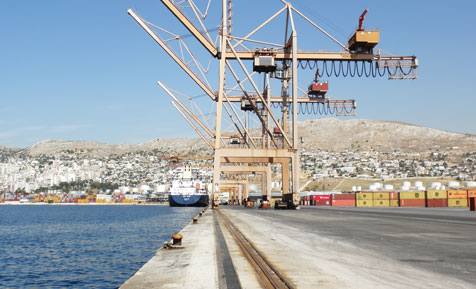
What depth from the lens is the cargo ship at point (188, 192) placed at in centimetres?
12756

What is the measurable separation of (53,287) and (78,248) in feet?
38.7

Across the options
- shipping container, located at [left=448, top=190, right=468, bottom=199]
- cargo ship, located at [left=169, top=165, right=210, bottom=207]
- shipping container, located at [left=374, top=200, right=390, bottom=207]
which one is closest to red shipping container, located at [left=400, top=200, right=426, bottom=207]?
shipping container, located at [left=374, top=200, right=390, bottom=207]

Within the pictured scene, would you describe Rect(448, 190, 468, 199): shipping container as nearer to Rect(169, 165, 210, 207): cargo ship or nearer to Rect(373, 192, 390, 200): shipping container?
Rect(373, 192, 390, 200): shipping container

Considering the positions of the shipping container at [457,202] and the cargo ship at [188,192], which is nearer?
the shipping container at [457,202]

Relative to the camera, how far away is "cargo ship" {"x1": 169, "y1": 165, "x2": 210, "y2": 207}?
127562 millimetres

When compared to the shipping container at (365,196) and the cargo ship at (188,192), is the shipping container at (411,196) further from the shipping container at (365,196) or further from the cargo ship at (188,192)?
the cargo ship at (188,192)

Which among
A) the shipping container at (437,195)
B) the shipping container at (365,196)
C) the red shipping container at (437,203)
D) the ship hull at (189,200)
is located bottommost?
the ship hull at (189,200)

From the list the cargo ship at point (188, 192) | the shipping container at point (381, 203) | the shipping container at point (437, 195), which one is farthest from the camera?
the cargo ship at point (188, 192)

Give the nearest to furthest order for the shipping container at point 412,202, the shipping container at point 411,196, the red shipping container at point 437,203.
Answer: the red shipping container at point 437,203 < the shipping container at point 412,202 < the shipping container at point 411,196

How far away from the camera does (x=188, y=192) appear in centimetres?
13112

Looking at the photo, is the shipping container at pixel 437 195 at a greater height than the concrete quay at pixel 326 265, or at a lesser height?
greater

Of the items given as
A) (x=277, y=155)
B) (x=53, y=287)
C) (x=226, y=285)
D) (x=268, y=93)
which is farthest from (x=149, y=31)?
(x=226, y=285)

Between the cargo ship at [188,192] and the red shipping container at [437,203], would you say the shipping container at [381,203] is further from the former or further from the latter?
the cargo ship at [188,192]

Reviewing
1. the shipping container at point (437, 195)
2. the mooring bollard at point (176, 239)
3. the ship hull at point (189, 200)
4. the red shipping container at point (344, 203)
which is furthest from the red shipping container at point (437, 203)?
the ship hull at point (189, 200)
